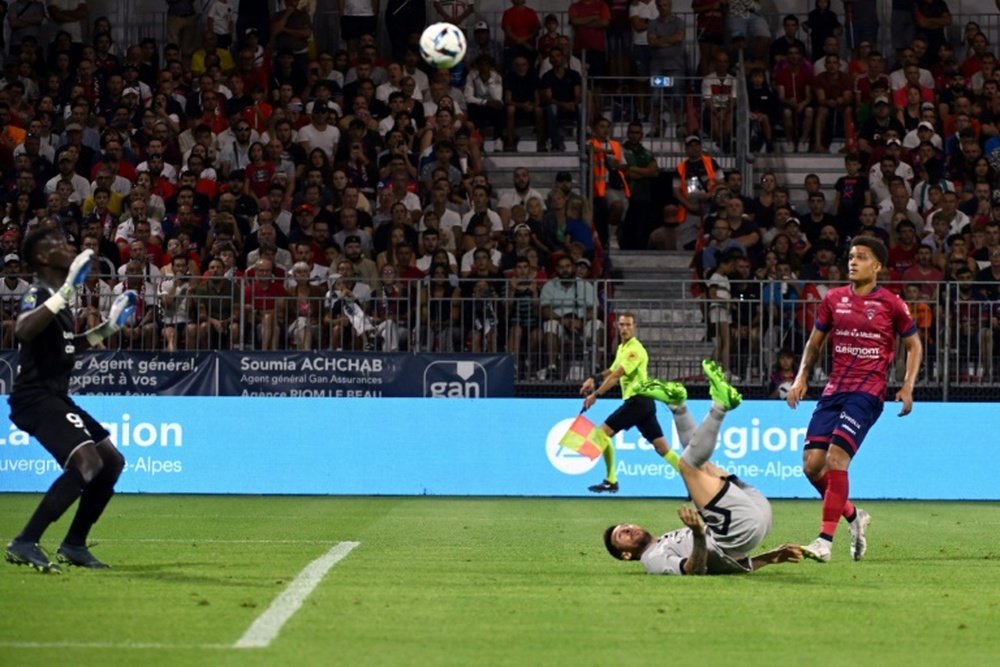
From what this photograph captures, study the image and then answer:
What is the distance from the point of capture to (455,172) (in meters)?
27.5

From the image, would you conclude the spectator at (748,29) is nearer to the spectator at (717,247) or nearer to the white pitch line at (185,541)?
the spectator at (717,247)

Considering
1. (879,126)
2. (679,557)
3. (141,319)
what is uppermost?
(879,126)

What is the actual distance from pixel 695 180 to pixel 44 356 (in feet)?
56.8

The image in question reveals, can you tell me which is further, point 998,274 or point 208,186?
point 208,186

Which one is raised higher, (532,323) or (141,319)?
→ (141,319)

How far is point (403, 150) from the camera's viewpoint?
2752cm

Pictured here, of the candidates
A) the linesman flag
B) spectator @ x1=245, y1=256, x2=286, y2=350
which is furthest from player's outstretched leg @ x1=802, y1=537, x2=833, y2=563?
spectator @ x1=245, y1=256, x2=286, y2=350

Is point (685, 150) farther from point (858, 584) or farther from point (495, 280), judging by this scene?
point (858, 584)

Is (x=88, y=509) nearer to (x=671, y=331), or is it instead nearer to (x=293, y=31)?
(x=671, y=331)

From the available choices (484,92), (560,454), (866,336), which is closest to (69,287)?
(866,336)

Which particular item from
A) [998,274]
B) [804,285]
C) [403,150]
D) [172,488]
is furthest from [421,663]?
[403,150]

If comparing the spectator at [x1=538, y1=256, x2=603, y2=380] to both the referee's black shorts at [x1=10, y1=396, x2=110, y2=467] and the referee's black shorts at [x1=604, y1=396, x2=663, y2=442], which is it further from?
the referee's black shorts at [x1=10, y1=396, x2=110, y2=467]

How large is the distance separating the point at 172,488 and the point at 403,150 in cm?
728

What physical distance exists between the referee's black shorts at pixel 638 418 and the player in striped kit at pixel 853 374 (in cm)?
703
